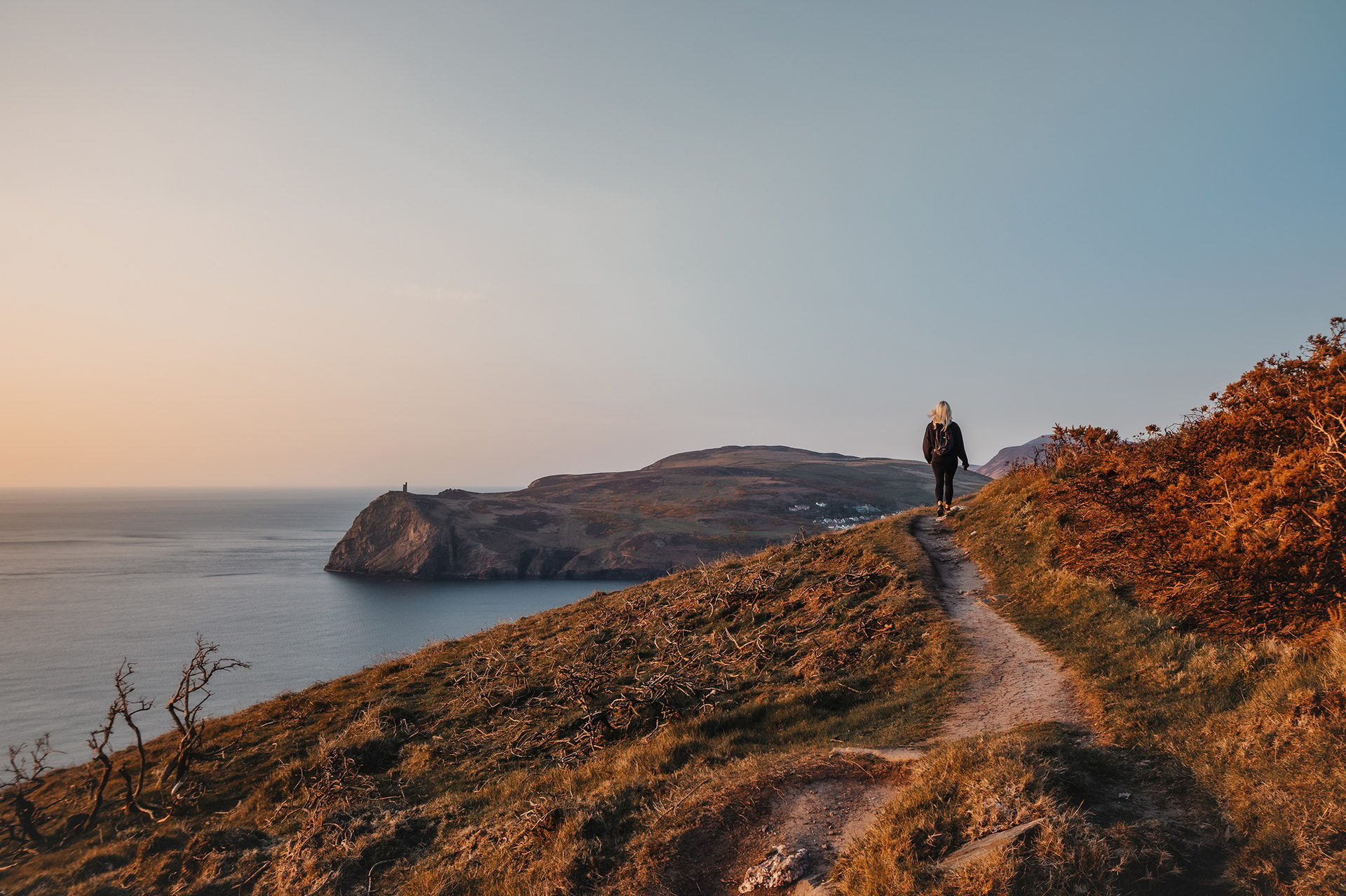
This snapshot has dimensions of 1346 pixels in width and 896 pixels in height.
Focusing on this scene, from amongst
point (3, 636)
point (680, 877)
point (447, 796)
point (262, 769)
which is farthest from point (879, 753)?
point (3, 636)

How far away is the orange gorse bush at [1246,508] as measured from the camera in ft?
28.1

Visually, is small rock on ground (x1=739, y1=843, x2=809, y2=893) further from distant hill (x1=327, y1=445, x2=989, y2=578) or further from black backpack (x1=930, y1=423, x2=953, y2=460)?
distant hill (x1=327, y1=445, x2=989, y2=578)

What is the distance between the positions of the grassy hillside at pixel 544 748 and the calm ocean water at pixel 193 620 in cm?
1548

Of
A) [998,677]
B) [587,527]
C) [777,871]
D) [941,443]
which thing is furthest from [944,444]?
[587,527]

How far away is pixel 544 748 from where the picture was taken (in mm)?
13141

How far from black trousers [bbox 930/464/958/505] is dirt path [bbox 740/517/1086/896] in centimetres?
553

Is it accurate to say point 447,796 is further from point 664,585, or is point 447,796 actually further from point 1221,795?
point 664,585

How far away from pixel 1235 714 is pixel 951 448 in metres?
12.7

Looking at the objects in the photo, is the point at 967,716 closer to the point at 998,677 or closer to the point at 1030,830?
the point at 998,677

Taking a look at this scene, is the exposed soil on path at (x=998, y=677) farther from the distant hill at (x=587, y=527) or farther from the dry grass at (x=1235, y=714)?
the distant hill at (x=587, y=527)

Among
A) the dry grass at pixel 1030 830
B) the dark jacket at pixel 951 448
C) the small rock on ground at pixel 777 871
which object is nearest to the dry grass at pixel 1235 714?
the dry grass at pixel 1030 830

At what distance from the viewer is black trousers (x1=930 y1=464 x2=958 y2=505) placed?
2069 centimetres

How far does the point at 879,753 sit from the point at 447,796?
7631 millimetres

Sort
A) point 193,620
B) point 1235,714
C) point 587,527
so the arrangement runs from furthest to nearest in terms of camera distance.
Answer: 1. point 587,527
2. point 193,620
3. point 1235,714
